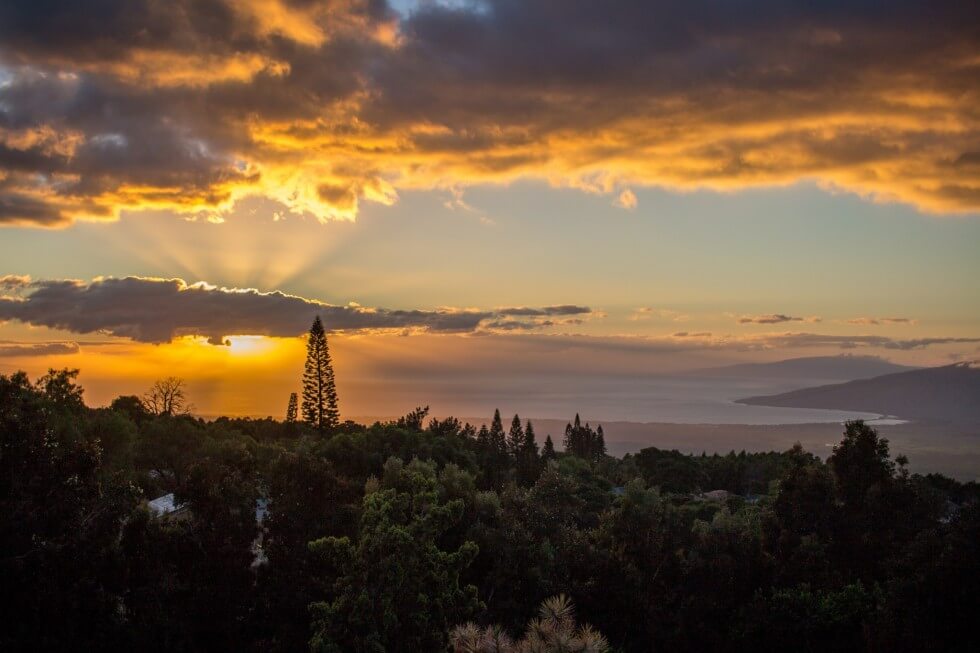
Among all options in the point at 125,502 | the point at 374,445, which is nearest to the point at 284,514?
the point at 125,502

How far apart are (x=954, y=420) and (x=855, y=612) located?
179 meters

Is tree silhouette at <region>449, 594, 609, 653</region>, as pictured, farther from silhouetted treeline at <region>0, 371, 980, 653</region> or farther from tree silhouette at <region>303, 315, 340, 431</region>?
tree silhouette at <region>303, 315, 340, 431</region>

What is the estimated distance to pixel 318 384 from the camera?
63938 mm

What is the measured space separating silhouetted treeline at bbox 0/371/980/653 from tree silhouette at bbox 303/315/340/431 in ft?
102

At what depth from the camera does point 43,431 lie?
47.0 ft

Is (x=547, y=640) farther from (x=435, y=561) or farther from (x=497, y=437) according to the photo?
(x=497, y=437)

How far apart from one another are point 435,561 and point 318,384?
51040mm

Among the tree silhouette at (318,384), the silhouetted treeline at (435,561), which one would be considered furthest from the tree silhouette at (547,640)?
the tree silhouette at (318,384)

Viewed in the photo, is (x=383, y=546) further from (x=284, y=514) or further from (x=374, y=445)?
(x=374, y=445)

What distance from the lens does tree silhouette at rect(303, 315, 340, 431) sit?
6388 cm

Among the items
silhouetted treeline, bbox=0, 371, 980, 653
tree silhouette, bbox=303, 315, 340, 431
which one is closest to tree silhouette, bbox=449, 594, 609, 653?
silhouetted treeline, bbox=0, 371, 980, 653

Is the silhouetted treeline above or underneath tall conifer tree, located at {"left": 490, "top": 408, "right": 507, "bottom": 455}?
above

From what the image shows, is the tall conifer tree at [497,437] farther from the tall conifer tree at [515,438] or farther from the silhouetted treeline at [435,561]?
the silhouetted treeline at [435,561]

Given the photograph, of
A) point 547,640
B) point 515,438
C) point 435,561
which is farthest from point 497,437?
point 547,640
